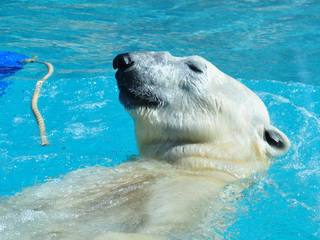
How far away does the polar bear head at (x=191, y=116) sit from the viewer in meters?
3.08

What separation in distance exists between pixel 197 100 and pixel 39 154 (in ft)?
6.07

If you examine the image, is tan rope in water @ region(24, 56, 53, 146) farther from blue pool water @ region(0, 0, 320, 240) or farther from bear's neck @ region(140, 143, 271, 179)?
bear's neck @ region(140, 143, 271, 179)

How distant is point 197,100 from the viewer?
10.3 ft

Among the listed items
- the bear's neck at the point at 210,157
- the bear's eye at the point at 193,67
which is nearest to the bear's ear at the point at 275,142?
the bear's neck at the point at 210,157

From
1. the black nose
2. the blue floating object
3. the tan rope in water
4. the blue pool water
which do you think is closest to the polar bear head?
the black nose

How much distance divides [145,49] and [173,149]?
4379 mm

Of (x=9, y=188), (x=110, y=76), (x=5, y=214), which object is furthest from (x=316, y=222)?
(x=110, y=76)

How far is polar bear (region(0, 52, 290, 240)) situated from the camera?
256cm

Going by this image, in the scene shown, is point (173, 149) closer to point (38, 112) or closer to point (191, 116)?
point (191, 116)

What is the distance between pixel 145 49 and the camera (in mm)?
7234

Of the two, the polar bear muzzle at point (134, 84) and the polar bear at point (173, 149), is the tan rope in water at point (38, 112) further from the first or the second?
the polar bear muzzle at point (134, 84)

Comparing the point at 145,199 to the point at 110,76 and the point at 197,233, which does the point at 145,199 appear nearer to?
the point at 197,233

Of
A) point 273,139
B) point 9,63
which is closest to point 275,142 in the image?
point 273,139

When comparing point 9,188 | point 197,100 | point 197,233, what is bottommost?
point 9,188
